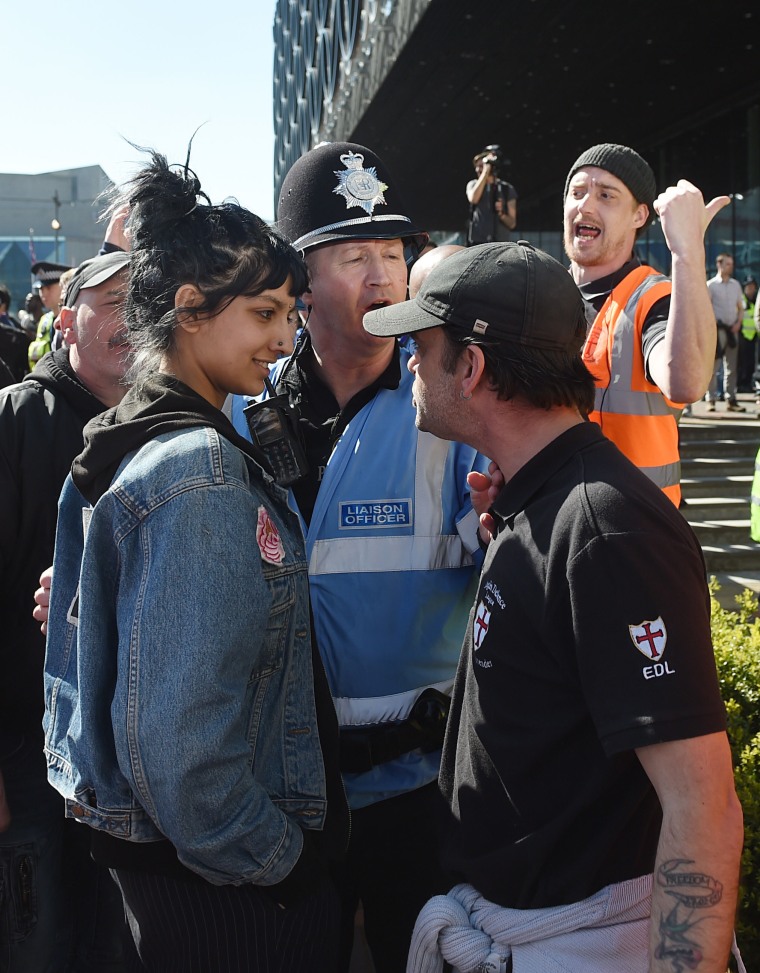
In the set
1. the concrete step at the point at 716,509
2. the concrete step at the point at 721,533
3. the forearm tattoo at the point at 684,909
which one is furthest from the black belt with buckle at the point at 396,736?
the concrete step at the point at 716,509

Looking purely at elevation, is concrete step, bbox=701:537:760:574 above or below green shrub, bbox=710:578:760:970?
below

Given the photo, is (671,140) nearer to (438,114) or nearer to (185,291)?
(438,114)

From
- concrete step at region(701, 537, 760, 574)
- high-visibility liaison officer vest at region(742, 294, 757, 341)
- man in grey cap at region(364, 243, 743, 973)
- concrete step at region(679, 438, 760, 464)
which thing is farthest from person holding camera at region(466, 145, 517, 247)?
man in grey cap at region(364, 243, 743, 973)

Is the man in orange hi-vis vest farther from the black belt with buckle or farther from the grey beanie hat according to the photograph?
the black belt with buckle

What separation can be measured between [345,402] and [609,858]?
59.5 inches

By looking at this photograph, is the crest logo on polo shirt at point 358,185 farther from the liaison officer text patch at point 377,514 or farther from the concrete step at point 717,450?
the concrete step at point 717,450

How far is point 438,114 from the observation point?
648 inches

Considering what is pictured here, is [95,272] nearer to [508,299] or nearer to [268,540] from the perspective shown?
[268,540]

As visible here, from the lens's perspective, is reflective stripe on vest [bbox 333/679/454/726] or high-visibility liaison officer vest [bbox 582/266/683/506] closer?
reflective stripe on vest [bbox 333/679/454/726]

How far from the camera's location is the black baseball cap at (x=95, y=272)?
2746mm

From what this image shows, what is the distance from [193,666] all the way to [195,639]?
0.04m

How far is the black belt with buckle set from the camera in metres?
2.25

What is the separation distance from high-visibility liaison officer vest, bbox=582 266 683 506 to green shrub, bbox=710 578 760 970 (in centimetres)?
60

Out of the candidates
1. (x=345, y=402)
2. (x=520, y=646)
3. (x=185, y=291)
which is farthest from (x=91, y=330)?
(x=520, y=646)
